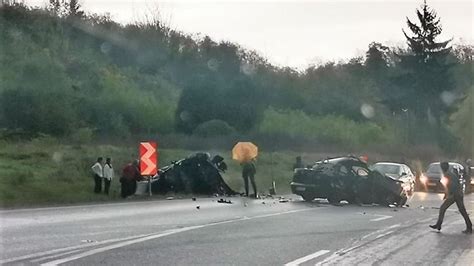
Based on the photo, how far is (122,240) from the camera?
14.5 m

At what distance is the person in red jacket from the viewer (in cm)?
2886

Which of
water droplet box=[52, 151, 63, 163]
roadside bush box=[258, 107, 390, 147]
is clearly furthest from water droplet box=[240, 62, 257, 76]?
water droplet box=[52, 151, 63, 163]

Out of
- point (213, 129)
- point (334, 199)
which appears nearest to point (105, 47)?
point (213, 129)

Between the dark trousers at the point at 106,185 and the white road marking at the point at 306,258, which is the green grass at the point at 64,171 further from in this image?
the white road marking at the point at 306,258

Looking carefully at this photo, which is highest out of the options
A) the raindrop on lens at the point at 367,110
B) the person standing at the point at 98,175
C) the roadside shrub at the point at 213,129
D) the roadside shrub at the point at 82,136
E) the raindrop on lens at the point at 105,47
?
the raindrop on lens at the point at 105,47

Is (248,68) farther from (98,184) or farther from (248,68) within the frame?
(98,184)

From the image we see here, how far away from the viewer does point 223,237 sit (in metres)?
15.7

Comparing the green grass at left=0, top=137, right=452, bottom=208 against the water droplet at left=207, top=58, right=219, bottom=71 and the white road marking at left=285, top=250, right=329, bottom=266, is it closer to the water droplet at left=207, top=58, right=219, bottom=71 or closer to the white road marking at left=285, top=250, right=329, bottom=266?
the white road marking at left=285, top=250, right=329, bottom=266

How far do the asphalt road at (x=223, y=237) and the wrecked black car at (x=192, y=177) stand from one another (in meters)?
7.32

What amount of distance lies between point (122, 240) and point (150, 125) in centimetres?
4269

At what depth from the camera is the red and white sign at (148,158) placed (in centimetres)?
2962

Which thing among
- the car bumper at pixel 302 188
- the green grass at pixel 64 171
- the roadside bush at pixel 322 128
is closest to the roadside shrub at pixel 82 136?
the green grass at pixel 64 171

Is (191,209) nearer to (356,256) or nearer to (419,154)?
(356,256)

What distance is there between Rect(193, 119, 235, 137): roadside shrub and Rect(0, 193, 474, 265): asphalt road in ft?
94.1
